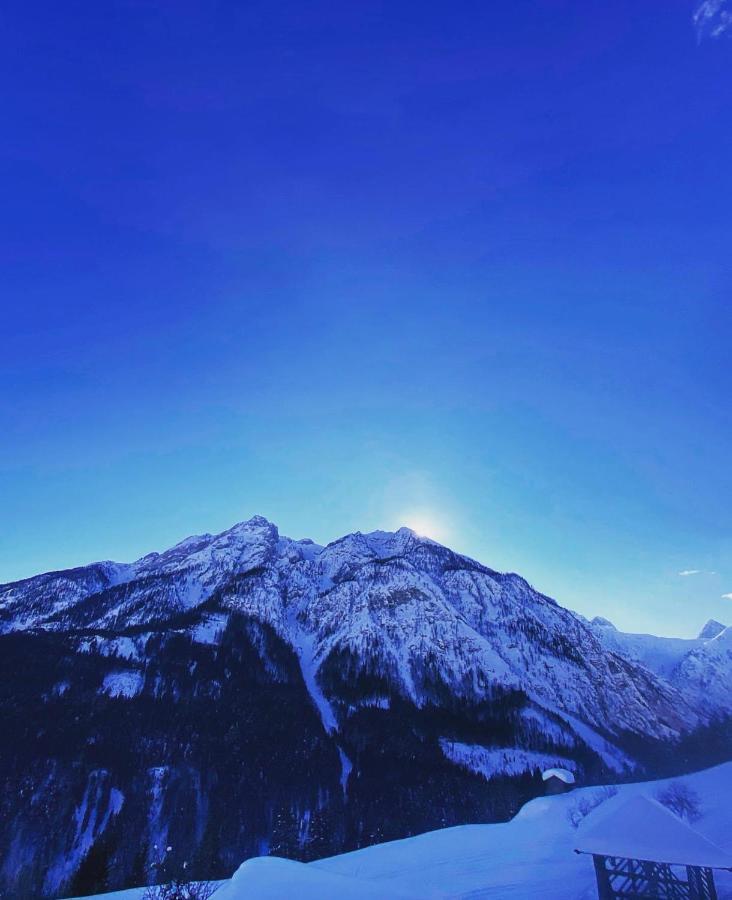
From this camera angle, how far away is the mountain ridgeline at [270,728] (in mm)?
106000

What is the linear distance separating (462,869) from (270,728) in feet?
393

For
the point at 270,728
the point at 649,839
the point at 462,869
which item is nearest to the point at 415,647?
the point at 270,728

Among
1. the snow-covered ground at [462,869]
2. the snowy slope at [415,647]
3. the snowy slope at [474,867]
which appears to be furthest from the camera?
the snowy slope at [415,647]

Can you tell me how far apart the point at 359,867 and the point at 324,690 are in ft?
458

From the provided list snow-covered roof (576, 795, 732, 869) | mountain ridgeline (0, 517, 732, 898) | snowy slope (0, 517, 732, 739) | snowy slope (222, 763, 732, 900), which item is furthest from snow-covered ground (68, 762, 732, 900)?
snowy slope (0, 517, 732, 739)

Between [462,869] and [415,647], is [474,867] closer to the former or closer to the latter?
[462,869]

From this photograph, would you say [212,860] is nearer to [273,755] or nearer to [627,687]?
[273,755]

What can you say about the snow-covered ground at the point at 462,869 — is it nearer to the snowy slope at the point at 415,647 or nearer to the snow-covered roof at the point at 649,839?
the snow-covered roof at the point at 649,839

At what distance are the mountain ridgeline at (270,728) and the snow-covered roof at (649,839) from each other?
94.7 m

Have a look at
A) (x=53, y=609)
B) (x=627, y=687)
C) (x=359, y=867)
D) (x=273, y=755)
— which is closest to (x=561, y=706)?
(x=627, y=687)

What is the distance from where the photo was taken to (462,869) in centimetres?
3438

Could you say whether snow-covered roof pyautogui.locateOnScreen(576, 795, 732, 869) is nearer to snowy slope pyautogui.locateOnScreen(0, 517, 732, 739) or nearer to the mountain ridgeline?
the mountain ridgeline

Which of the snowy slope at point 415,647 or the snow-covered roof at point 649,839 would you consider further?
the snowy slope at point 415,647

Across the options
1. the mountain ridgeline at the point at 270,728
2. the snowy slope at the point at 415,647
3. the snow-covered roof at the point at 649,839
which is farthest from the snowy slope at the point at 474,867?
the snowy slope at the point at 415,647
